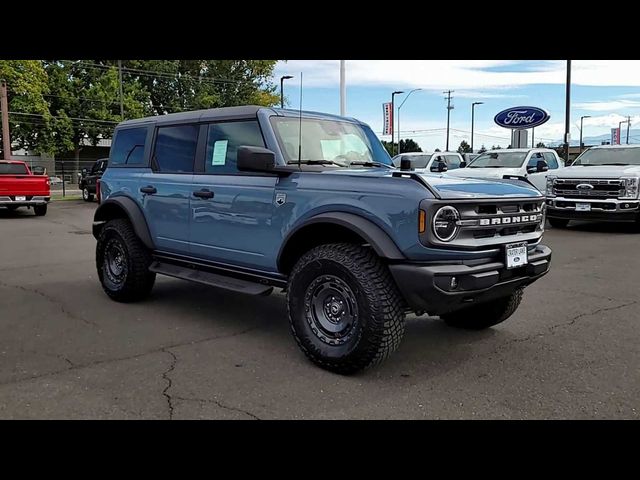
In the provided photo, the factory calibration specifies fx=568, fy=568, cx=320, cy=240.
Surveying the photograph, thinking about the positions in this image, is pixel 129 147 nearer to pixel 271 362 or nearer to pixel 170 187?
→ pixel 170 187

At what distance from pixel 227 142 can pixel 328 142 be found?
3.07 ft

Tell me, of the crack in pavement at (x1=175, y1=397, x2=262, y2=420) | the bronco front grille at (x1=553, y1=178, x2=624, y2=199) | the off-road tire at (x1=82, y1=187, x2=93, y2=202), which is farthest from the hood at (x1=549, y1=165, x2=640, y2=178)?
the off-road tire at (x1=82, y1=187, x2=93, y2=202)

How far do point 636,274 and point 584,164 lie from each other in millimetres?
6665

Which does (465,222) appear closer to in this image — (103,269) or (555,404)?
(555,404)

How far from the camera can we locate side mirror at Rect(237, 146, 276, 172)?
4.34 m

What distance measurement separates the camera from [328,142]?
5.18 meters

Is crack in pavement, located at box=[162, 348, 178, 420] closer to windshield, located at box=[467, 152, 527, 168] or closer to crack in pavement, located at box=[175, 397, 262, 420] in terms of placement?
crack in pavement, located at box=[175, 397, 262, 420]

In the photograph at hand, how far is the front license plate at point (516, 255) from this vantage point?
405 centimetres

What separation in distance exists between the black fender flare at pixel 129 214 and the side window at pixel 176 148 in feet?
1.74

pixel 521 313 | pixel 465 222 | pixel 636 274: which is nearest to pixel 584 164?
pixel 636 274

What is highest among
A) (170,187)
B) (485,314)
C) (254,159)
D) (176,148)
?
(176,148)

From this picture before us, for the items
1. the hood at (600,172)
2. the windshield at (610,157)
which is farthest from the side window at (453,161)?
the hood at (600,172)

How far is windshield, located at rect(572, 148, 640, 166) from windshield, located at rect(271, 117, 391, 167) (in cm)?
988

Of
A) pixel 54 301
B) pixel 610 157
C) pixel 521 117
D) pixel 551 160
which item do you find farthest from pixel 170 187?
pixel 521 117
